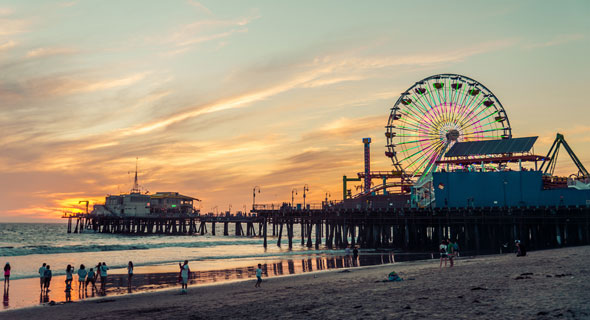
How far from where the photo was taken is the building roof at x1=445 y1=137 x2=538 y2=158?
62562mm

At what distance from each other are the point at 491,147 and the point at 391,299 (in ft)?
175

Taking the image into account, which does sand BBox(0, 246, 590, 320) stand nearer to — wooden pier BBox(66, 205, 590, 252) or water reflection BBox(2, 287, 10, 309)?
A: water reflection BBox(2, 287, 10, 309)

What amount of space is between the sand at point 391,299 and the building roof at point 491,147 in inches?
1578

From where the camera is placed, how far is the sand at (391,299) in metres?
14.1

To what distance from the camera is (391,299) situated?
1695 centimetres

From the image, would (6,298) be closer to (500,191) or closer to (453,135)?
(500,191)

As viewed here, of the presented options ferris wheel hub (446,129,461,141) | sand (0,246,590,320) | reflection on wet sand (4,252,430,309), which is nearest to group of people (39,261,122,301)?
reflection on wet sand (4,252,430,309)

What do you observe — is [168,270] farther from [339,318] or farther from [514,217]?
[514,217]

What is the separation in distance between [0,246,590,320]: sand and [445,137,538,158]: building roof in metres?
40.1

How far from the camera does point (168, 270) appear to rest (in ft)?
129

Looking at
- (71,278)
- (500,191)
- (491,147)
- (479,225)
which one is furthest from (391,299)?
(491,147)

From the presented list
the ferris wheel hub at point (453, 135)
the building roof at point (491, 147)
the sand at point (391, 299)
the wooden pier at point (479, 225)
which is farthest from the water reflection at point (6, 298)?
the ferris wheel hub at point (453, 135)

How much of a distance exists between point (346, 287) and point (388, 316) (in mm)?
8107

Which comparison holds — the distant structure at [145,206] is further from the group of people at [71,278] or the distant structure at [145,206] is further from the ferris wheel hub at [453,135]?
the group of people at [71,278]
